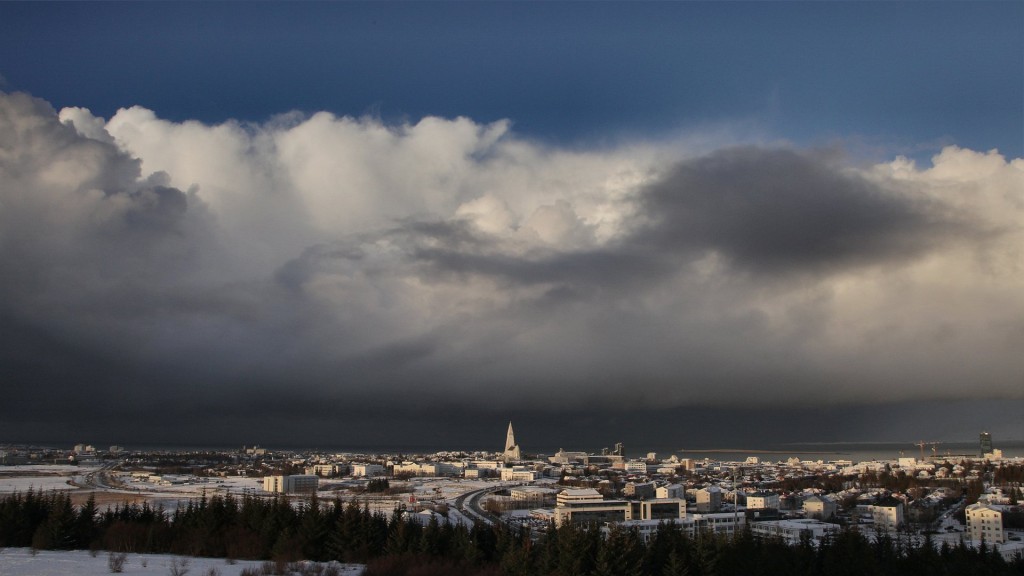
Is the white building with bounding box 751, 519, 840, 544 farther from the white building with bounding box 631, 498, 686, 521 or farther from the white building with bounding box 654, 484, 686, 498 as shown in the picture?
the white building with bounding box 654, 484, 686, 498

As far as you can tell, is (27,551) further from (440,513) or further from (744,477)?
(744,477)

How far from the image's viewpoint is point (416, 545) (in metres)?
32.0

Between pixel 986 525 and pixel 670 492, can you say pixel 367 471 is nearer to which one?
pixel 670 492

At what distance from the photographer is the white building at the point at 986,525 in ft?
187

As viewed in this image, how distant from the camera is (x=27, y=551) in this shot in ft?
100

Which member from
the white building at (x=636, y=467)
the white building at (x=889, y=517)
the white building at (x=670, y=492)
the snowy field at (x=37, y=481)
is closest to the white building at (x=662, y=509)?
the white building at (x=670, y=492)

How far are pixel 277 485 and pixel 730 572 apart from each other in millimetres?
80970

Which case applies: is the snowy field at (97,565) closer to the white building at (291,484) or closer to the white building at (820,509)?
the white building at (820,509)

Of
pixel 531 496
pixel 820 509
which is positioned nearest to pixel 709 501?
pixel 820 509

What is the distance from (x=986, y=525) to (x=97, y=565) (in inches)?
2390

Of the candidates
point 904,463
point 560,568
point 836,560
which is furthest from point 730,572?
point 904,463

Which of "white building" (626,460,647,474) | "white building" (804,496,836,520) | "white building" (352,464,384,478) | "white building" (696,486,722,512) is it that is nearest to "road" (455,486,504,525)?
"white building" (696,486,722,512)

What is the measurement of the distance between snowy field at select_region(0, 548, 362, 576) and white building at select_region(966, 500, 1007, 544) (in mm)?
51607

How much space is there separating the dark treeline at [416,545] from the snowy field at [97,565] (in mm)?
2287
